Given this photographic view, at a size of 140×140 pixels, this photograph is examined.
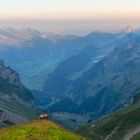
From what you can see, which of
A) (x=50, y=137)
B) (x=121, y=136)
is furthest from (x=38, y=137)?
(x=121, y=136)

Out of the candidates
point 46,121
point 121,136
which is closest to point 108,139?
point 121,136

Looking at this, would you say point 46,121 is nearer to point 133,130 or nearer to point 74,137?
point 74,137

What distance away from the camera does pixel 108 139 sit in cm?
19650

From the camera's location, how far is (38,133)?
36.3 metres

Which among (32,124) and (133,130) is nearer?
(32,124)

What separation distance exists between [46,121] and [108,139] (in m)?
161

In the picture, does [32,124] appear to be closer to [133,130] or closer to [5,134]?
[5,134]

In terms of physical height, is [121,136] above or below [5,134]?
below

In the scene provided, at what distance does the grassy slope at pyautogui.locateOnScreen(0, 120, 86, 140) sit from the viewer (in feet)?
117

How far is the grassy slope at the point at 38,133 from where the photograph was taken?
117 ft

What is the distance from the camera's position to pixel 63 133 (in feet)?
119

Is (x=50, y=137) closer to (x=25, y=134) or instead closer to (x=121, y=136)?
(x=25, y=134)

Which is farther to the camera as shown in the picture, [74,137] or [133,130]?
[133,130]

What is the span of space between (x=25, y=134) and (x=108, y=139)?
533ft
